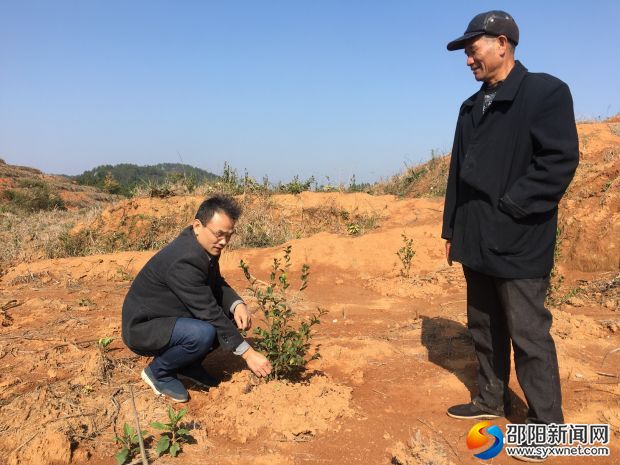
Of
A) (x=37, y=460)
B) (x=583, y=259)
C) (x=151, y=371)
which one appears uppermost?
(x=583, y=259)

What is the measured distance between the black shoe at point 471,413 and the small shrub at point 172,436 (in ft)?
4.92

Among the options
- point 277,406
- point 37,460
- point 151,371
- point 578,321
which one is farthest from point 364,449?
point 578,321

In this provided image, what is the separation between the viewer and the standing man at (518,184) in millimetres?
2172

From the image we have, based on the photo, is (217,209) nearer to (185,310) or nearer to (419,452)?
(185,310)

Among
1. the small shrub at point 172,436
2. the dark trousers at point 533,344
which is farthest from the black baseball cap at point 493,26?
the small shrub at point 172,436

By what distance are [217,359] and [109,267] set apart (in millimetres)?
3316

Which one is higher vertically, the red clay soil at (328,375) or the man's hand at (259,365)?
the man's hand at (259,365)

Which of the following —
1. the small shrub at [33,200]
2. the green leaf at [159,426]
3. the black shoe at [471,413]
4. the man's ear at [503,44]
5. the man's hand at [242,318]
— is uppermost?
the man's ear at [503,44]

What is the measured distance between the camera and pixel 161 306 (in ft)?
9.60

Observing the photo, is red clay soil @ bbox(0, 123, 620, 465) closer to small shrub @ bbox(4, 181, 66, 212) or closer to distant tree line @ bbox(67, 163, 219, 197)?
distant tree line @ bbox(67, 163, 219, 197)

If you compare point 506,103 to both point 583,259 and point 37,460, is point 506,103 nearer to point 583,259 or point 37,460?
point 37,460

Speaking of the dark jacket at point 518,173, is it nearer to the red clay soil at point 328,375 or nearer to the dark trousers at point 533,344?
the dark trousers at point 533,344

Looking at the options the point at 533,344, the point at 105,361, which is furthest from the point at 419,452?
the point at 105,361

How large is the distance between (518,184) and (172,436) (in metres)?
2.19
